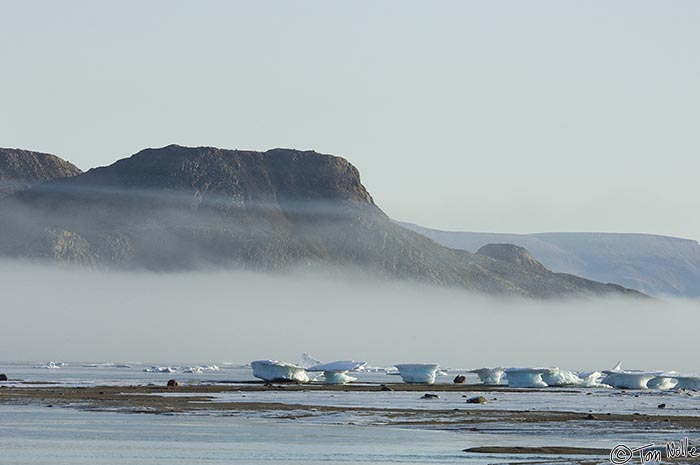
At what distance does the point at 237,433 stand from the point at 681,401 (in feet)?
179

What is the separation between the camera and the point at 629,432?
66312 mm

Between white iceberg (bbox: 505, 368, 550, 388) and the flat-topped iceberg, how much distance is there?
2071cm

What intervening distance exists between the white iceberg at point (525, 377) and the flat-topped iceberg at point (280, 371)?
2071 centimetres

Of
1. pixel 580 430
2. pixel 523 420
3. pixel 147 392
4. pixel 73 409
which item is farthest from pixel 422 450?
pixel 147 392

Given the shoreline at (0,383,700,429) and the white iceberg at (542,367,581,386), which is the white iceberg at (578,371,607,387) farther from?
the shoreline at (0,383,700,429)

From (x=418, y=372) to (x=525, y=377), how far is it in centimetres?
1628

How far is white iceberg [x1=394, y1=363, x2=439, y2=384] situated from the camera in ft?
505

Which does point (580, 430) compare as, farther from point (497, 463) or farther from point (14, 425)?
point (14, 425)

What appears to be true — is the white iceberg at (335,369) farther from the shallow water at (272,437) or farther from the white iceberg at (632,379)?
the shallow water at (272,437)

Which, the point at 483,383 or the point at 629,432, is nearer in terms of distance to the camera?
the point at 629,432
